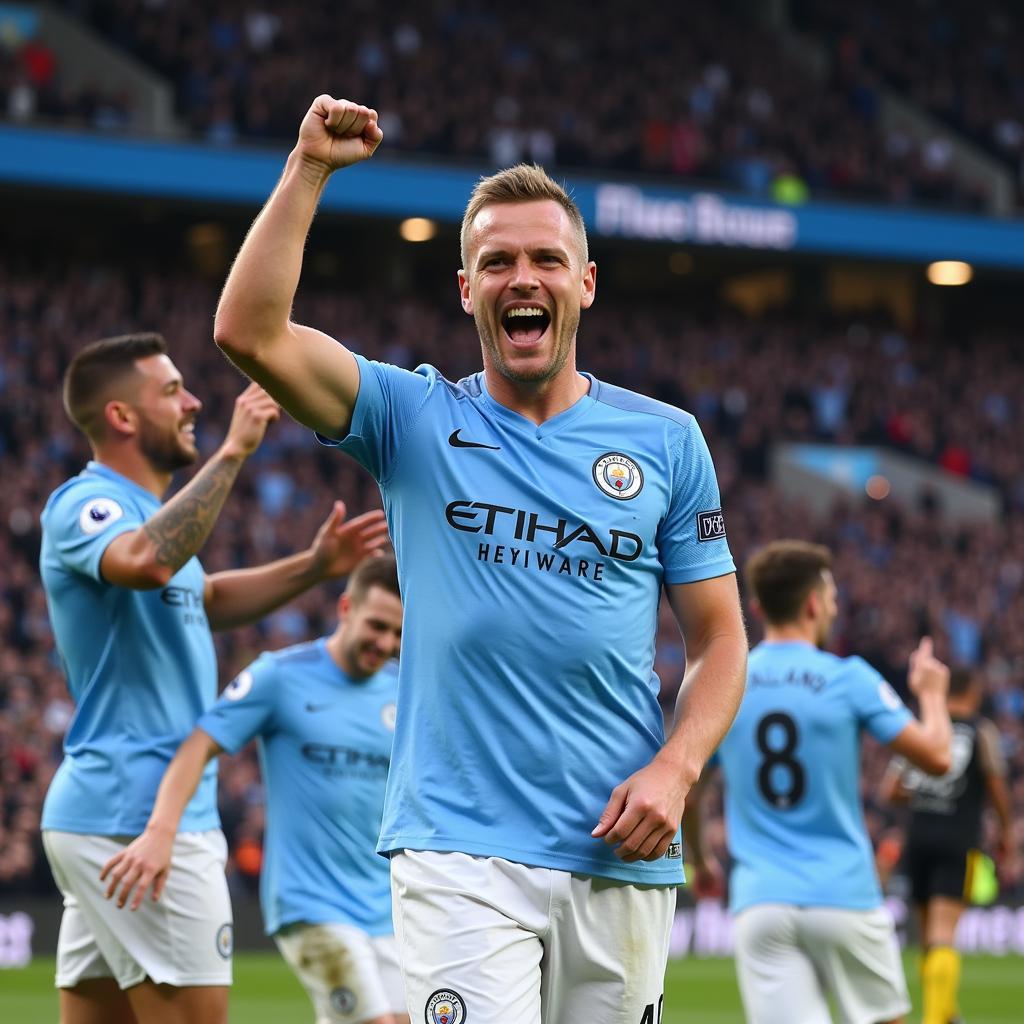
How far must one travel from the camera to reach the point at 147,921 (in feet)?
17.0

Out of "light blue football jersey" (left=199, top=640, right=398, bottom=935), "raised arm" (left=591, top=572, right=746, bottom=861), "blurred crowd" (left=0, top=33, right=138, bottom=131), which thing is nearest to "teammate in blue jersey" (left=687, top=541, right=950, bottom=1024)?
"light blue football jersey" (left=199, top=640, right=398, bottom=935)

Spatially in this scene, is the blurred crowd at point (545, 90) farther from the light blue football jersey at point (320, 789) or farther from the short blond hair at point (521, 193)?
the short blond hair at point (521, 193)

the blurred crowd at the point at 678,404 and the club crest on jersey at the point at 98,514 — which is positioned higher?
the blurred crowd at the point at 678,404

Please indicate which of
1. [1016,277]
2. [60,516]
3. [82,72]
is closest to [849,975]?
[60,516]

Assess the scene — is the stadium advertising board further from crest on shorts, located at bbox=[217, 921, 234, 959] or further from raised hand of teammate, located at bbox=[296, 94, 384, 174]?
raised hand of teammate, located at bbox=[296, 94, 384, 174]

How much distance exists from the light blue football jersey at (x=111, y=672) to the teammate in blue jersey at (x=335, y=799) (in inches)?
20.6

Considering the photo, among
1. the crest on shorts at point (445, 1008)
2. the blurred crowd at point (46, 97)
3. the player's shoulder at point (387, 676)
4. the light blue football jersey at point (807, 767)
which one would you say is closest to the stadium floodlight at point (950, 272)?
the blurred crowd at point (46, 97)

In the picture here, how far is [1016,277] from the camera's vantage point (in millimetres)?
35094

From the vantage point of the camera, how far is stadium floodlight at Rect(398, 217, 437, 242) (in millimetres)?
29500

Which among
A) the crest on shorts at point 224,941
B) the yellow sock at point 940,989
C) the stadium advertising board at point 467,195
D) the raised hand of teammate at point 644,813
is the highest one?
the stadium advertising board at point 467,195

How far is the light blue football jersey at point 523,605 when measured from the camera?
3.61 m

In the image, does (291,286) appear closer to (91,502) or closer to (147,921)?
(91,502)

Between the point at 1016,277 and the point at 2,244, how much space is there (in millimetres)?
18196

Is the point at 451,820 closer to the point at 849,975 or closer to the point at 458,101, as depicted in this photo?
the point at 849,975
